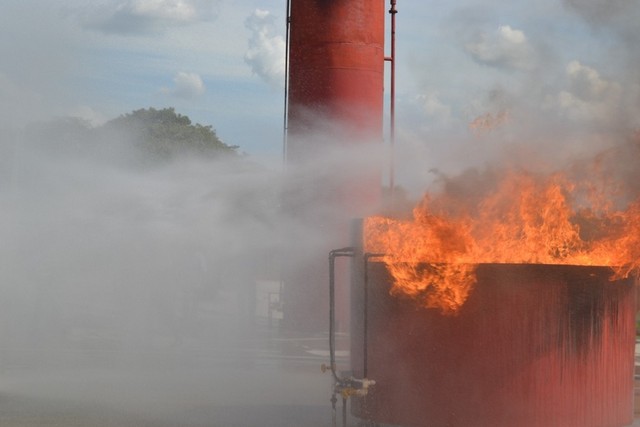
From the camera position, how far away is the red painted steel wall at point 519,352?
1195 centimetres

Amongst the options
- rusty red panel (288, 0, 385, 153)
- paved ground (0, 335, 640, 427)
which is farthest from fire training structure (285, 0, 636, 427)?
rusty red panel (288, 0, 385, 153)

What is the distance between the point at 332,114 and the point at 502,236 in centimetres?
1303

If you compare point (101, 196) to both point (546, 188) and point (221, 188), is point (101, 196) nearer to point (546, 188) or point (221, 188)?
point (221, 188)

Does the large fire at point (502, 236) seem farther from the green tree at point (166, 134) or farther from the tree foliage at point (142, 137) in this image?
the green tree at point (166, 134)

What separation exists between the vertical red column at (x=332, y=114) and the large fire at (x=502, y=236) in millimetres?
12336

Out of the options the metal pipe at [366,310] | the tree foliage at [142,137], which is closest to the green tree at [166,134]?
the tree foliage at [142,137]

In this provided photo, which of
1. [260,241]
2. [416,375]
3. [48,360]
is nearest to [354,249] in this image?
[416,375]

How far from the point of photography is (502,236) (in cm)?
1257

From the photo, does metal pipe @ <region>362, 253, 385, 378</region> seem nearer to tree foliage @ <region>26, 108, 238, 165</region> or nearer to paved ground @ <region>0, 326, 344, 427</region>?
paved ground @ <region>0, 326, 344, 427</region>

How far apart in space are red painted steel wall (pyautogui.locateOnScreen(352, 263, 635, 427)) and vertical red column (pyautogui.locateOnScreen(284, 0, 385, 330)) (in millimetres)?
12858

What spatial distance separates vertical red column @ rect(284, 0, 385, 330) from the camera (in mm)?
25250

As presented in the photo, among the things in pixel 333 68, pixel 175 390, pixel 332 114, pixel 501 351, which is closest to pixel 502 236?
pixel 501 351

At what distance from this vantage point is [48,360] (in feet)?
69.4

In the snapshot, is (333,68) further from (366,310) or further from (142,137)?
(142,137)
